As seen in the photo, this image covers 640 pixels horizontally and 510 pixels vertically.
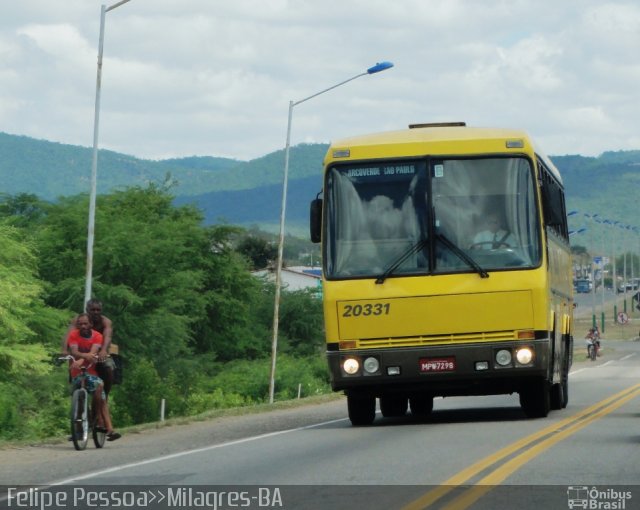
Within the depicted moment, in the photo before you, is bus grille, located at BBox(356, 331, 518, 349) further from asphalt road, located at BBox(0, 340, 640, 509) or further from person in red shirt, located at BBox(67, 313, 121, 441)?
person in red shirt, located at BBox(67, 313, 121, 441)

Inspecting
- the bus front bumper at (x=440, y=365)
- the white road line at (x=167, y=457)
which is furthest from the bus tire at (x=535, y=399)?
the white road line at (x=167, y=457)

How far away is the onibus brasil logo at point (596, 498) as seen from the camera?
36.4 ft

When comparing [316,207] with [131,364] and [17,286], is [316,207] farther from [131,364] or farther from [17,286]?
[131,364]

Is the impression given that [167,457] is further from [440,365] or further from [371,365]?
[440,365]

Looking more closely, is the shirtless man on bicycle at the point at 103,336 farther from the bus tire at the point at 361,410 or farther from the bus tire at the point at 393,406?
the bus tire at the point at 393,406

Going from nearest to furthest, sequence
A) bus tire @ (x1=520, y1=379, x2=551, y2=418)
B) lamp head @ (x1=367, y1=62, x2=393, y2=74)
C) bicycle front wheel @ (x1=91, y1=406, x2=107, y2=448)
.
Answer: bicycle front wheel @ (x1=91, y1=406, x2=107, y2=448), bus tire @ (x1=520, y1=379, x2=551, y2=418), lamp head @ (x1=367, y1=62, x2=393, y2=74)

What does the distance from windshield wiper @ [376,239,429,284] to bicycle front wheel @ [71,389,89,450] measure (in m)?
4.17

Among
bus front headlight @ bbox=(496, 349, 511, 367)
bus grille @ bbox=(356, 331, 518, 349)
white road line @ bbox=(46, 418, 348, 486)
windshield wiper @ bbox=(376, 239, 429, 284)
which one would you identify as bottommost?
white road line @ bbox=(46, 418, 348, 486)

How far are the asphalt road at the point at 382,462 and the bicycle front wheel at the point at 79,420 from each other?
0.16 meters

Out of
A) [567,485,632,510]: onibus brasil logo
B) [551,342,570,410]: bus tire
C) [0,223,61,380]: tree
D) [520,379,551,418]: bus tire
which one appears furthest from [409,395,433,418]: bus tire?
[0,223,61,380]: tree

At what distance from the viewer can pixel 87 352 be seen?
18328 mm

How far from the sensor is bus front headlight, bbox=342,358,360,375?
20308mm

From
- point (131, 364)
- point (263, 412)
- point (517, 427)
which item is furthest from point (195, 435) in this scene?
point (131, 364)

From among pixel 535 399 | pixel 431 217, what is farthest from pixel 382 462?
pixel 535 399
